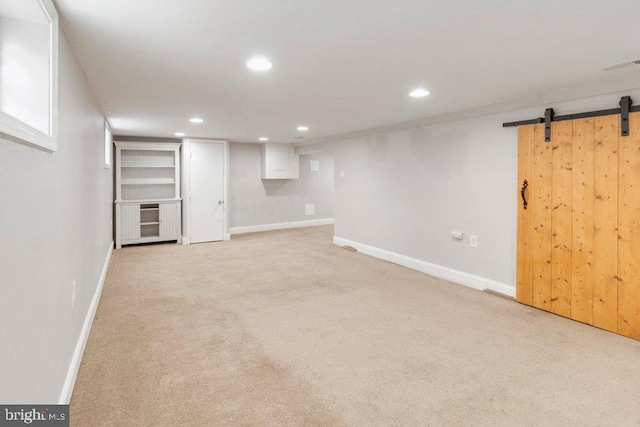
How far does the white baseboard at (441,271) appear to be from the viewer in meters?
4.09

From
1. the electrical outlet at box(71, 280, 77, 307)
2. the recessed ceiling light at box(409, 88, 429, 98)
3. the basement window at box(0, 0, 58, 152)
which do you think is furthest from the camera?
the recessed ceiling light at box(409, 88, 429, 98)

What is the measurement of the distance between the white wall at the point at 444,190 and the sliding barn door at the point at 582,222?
6.6 inches

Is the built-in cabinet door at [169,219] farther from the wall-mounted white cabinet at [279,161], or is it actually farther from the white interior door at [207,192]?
the wall-mounted white cabinet at [279,161]

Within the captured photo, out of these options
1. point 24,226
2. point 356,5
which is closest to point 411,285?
point 356,5

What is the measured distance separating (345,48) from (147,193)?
620 cm

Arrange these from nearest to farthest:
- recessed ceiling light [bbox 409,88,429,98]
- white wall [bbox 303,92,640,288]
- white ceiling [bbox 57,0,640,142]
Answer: white ceiling [bbox 57,0,640,142] < recessed ceiling light [bbox 409,88,429,98] < white wall [bbox 303,92,640,288]

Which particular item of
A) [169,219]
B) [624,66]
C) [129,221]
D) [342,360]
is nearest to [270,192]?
[169,219]

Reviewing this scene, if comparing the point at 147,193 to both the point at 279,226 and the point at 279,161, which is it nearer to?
the point at 279,161

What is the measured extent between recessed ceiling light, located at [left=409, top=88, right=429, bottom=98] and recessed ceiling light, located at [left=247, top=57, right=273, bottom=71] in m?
1.47

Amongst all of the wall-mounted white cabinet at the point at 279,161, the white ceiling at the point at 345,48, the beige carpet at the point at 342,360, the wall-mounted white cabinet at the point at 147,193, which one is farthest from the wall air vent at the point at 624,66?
the wall-mounted white cabinet at the point at 147,193

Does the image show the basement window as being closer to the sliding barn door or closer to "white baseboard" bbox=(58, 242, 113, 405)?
"white baseboard" bbox=(58, 242, 113, 405)

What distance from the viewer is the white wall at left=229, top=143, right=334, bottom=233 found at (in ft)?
27.7

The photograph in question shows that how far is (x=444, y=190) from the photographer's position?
4.77 m

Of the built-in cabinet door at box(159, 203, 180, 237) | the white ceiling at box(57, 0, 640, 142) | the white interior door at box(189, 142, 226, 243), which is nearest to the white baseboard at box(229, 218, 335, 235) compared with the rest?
the white interior door at box(189, 142, 226, 243)
